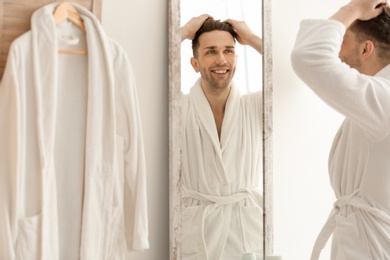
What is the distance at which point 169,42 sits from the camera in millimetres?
2141

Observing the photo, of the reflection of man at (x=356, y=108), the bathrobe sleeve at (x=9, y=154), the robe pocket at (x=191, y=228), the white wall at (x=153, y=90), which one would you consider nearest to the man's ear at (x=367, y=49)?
the reflection of man at (x=356, y=108)

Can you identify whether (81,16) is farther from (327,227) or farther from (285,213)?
(285,213)

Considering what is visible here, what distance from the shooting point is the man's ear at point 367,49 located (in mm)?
1908

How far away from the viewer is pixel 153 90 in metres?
2.15

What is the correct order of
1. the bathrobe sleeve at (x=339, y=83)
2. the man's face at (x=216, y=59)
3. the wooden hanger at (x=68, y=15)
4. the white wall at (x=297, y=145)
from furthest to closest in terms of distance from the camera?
the white wall at (x=297, y=145) < the man's face at (x=216, y=59) < the wooden hanger at (x=68, y=15) < the bathrobe sleeve at (x=339, y=83)

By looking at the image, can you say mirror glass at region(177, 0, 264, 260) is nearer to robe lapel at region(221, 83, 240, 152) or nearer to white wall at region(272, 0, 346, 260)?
robe lapel at region(221, 83, 240, 152)

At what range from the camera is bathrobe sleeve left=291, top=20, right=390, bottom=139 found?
162cm

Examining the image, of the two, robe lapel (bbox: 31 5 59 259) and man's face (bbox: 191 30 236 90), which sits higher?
man's face (bbox: 191 30 236 90)

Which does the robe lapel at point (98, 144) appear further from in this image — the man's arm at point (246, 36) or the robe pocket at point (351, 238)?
the robe pocket at point (351, 238)

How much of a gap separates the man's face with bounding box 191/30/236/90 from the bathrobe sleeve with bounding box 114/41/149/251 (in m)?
0.37

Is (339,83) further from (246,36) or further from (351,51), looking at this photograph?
(246,36)

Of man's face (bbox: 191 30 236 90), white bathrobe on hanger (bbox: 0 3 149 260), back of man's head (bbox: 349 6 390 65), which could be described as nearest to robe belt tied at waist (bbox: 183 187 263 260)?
white bathrobe on hanger (bbox: 0 3 149 260)

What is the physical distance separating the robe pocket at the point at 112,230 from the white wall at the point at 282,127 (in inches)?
10.1

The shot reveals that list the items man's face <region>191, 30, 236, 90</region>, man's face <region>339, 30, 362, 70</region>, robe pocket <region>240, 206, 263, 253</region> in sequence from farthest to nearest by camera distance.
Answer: robe pocket <region>240, 206, 263, 253</region>, man's face <region>191, 30, 236, 90</region>, man's face <region>339, 30, 362, 70</region>
